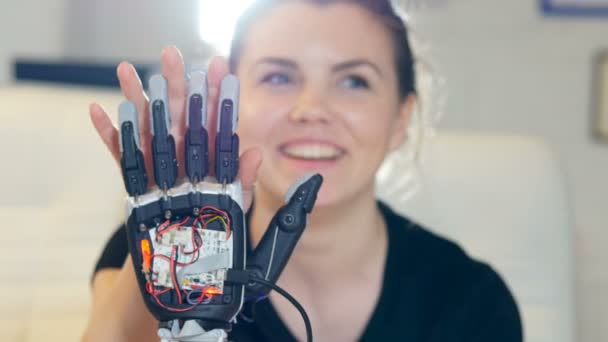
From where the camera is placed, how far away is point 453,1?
1728 millimetres

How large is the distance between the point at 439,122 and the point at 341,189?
850 mm

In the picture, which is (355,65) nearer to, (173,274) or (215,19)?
(173,274)

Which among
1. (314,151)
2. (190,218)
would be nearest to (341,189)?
(314,151)

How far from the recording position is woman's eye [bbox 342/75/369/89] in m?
1.00

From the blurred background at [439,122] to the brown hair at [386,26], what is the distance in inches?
10.8

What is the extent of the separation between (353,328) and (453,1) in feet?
3.07

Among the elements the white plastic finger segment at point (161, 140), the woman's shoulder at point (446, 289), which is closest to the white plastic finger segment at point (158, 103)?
the white plastic finger segment at point (161, 140)

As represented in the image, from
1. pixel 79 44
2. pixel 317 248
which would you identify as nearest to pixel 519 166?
pixel 317 248

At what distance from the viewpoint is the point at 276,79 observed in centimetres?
101

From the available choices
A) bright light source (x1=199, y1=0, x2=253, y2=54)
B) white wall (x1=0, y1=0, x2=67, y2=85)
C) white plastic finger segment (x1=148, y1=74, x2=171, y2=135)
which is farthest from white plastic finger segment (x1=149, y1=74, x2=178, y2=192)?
white wall (x1=0, y1=0, x2=67, y2=85)

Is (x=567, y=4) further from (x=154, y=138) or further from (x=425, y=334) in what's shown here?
(x=154, y=138)

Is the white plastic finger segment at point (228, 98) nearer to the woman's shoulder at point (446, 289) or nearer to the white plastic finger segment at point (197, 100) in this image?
the white plastic finger segment at point (197, 100)

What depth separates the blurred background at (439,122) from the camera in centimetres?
123

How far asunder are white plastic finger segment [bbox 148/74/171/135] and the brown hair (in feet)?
1.28
